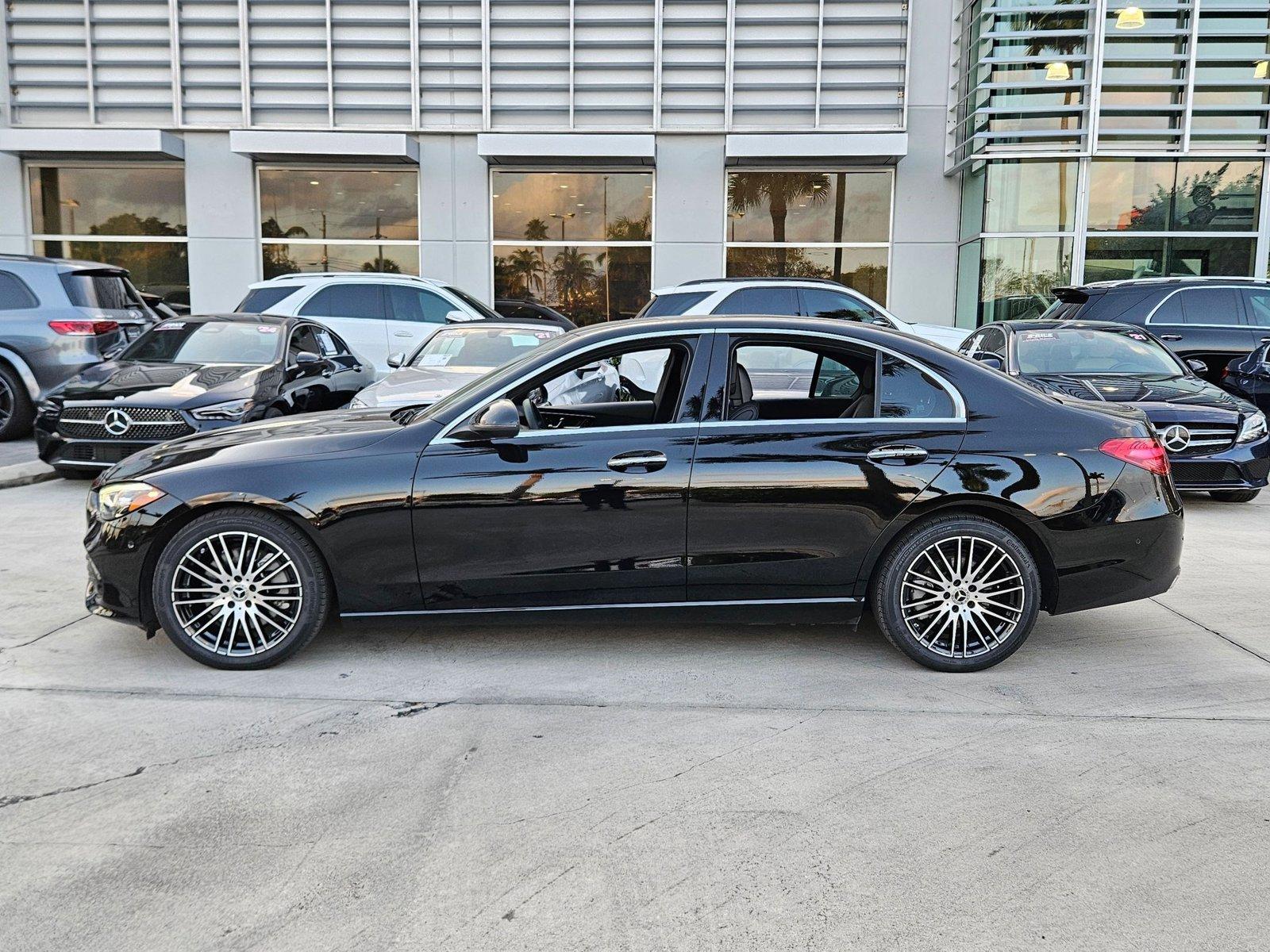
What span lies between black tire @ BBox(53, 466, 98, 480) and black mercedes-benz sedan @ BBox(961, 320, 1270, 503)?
7.59 metres

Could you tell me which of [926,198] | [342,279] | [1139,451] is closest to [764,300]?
[342,279]

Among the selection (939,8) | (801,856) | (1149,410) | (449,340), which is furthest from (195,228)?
(801,856)

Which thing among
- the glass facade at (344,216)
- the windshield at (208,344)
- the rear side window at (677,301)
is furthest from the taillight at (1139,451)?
the glass facade at (344,216)

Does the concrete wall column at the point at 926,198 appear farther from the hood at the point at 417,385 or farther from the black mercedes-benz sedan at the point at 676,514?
the black mercedes-benz sedan at the point at 676,514

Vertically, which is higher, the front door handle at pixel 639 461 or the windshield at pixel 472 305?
the windshield at pixel 472 305

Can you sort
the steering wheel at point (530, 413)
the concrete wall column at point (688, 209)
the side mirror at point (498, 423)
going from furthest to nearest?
1. the concrete wall column at point (688, 209)
2. the steering wheel at point (530, 413)
3. the side mirror at point (498, 423)

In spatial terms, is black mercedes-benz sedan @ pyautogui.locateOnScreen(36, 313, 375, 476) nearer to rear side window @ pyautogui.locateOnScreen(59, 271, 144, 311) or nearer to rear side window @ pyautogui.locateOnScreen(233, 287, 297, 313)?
rear side window @ pyautogui.locateOnScreen(59, 271, 144, 311)

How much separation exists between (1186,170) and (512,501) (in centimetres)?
1633

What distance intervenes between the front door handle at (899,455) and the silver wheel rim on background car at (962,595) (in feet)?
1.27

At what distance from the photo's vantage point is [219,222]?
1873 centimetres

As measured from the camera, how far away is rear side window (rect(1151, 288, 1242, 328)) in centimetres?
1181

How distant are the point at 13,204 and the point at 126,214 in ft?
6.48

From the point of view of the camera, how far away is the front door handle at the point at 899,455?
4773 millimetres

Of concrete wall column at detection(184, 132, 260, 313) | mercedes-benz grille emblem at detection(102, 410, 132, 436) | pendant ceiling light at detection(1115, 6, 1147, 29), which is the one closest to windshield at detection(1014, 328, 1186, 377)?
mercedes-benz grille emblem at detection(102, 410, 132, 436)
